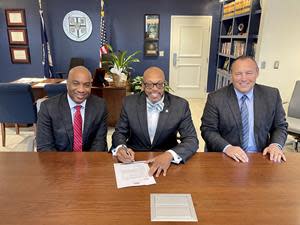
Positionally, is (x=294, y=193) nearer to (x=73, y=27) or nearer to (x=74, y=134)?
(x=74, y=134)

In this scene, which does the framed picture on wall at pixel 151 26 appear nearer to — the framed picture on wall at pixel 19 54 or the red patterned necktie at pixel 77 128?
the framed picture on wall at pixel 19 54

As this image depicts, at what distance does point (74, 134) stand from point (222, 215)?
118 cm

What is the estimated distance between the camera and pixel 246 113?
1.83 meters

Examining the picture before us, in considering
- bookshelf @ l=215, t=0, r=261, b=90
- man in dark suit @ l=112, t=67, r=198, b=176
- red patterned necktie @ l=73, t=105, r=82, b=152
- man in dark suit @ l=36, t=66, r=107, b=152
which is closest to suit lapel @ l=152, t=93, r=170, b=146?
man in dark suit @ l=112, t=67, r=198, b=176

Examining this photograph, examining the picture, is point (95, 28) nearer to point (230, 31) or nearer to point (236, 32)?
point (230, 31)

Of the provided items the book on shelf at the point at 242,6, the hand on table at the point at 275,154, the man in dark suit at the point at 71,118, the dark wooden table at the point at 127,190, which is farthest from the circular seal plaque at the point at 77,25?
the hand on table at the point at 275,154

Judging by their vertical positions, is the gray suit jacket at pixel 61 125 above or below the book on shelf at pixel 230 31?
below

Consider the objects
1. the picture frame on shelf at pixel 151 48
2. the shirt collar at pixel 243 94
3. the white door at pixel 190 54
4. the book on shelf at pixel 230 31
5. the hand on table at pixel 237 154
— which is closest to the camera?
the hand on table at pixel 237 154

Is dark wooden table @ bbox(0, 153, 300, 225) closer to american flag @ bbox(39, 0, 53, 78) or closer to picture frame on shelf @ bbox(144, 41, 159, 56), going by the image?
american flag @ bbox(39, 0, 53, 78)

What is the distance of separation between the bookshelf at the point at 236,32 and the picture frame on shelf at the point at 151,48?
4.98 feet

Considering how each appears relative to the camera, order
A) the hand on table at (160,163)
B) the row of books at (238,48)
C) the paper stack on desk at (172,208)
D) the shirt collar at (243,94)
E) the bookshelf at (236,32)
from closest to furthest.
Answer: the paper stack on desk at (172,208)
the hand on table at (160,163)
the shirt collar at (243,94)
the bookshelf at (236,32)
the row of books at (238,48)

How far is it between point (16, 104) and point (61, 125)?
73.7 inches

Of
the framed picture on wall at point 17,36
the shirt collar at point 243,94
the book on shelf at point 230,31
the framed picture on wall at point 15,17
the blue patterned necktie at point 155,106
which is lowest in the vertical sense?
the blue patterned necktie at point 155,106

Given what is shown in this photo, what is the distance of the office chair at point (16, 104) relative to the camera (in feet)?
10.3
